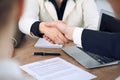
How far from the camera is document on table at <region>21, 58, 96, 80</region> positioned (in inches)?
39.9

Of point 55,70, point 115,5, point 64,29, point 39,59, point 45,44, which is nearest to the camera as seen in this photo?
point 115,5

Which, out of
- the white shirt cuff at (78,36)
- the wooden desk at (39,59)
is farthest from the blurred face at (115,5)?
the white shirt cuff at (78,36)

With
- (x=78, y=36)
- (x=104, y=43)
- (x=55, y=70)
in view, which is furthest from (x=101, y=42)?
(x=55, y=70)

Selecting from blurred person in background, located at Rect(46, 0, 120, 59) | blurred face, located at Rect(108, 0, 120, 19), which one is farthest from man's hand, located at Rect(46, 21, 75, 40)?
blurred face, located at Rect(108, 0, 120, 19)

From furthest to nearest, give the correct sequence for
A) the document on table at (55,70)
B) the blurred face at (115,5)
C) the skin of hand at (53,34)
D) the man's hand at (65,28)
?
the skin of hand at (53,34) → the man's hand at (65,28) → the document on table at (55,70) → the blurred face at (115,5)

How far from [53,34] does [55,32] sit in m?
0.02

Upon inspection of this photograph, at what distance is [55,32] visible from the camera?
4.53 ft

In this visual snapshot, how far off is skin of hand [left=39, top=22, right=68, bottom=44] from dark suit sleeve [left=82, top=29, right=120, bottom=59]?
0.26m

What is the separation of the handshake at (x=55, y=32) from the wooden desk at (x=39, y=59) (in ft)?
0.25

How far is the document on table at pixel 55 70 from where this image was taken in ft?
3.33

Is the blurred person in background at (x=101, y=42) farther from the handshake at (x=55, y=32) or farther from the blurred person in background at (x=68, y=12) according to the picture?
the blurred person in background at (x=68, y=12)

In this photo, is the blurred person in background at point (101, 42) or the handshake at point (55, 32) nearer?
the blurred person in background at point (101, 42)

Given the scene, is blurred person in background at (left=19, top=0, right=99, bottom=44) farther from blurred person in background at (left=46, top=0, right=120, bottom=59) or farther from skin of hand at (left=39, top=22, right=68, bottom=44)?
blurred person in background at (left=46, top=0, right=120, bottom=59)

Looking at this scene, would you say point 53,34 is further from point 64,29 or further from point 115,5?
point 115,5
